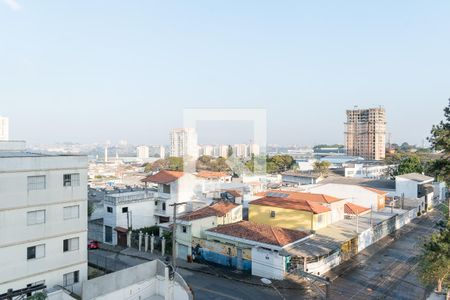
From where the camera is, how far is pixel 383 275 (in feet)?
59.4

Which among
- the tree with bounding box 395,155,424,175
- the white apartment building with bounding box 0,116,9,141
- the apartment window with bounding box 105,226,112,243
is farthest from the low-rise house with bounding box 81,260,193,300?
the tree with bounding box 395,155,424,175

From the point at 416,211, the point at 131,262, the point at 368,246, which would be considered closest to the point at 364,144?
the point at 416,211

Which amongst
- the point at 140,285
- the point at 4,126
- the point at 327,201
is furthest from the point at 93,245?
the point at 4,126

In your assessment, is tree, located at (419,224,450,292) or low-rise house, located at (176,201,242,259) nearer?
tree, located at (419,224,450,292)

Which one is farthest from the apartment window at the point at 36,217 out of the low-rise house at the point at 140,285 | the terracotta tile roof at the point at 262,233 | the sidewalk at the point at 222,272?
the terracotta tile roof at the point at 262,233

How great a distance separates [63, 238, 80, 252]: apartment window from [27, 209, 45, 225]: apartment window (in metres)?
1.50

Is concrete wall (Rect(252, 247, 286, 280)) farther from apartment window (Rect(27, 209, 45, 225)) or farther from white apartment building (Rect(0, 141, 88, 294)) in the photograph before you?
apartment window (Rect(27, 209, 45, 225))

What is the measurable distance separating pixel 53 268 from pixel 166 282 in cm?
487

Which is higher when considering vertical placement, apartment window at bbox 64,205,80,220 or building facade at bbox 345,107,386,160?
building facade at bbox 345,107,386,160

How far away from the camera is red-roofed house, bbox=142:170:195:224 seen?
1098 inches

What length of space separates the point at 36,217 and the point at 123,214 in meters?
10.5

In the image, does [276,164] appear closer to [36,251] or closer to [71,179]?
[71,179]

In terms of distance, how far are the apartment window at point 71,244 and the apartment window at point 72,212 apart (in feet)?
3.29

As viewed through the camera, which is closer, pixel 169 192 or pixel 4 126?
pixel 169 192
